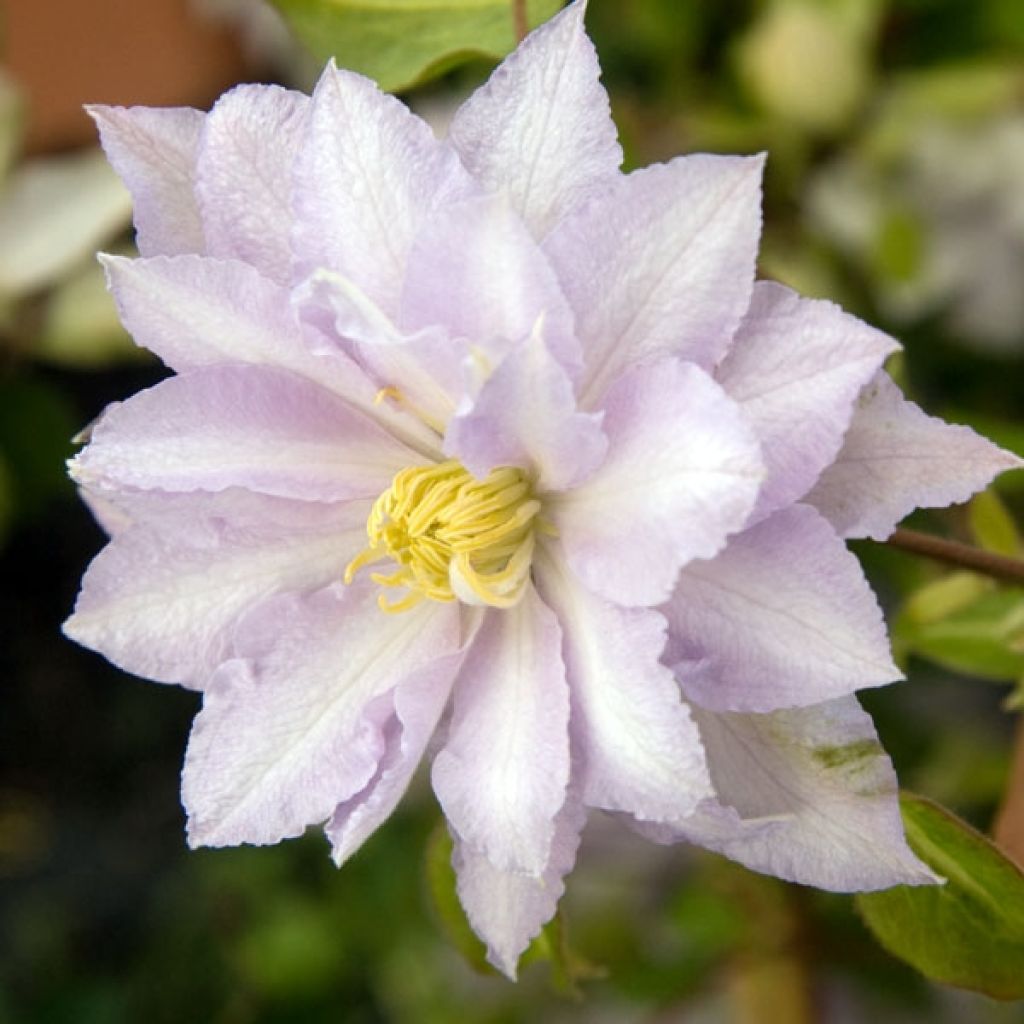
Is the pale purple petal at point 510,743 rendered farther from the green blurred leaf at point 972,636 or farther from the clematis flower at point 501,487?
the green blurred leaf at point 972,636

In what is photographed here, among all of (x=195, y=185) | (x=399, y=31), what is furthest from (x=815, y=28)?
(x=195, y=185)

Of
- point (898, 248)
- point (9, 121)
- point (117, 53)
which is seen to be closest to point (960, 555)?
point (898, 248)

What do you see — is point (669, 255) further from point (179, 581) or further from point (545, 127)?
point (179, 581)

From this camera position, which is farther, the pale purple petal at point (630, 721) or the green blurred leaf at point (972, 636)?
the green blurred leaf at point (972, 636)

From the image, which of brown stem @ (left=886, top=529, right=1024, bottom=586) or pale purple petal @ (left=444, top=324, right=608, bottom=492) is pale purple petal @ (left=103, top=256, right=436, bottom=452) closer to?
pale purple petal @ (left=444, top=324, right=608, bottom=492)

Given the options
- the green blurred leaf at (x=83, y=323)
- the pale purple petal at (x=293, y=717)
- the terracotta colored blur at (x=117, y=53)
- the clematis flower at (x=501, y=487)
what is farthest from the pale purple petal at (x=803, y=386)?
the terracotta colored blur at (x=117, y=53)

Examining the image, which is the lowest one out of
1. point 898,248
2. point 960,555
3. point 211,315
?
point 898,248
